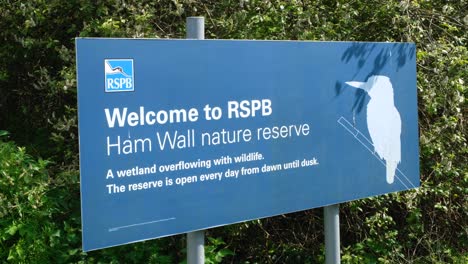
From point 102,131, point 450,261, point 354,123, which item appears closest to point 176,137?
point 102,131

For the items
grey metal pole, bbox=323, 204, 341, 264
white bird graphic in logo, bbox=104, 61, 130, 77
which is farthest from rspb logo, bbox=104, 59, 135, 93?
grey metal pole, bbox=323, 204, 341, 264

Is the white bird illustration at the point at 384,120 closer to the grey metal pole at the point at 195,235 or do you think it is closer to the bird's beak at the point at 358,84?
the bird's beak at the point at 358,84

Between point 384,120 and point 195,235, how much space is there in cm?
144

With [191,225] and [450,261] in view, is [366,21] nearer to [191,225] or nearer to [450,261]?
[450,261]

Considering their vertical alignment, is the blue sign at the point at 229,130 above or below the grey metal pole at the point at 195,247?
above

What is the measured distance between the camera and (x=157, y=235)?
2.98m

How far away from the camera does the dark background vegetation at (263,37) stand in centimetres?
426

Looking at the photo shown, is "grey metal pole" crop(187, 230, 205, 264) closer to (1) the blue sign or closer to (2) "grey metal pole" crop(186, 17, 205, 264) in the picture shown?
(2) "grey metal pole" crop(186, 17, 205, 264)

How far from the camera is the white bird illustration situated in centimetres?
395

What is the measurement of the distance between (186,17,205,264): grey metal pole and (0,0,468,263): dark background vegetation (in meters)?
0.87

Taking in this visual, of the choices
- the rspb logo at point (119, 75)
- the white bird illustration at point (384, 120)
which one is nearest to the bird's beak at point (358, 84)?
the white bird illustration at point (384, 120)

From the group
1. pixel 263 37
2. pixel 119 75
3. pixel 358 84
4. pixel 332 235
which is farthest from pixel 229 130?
pixel 263 37

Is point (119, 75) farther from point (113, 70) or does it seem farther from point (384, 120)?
point (384, 120)

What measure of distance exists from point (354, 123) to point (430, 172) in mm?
1581
